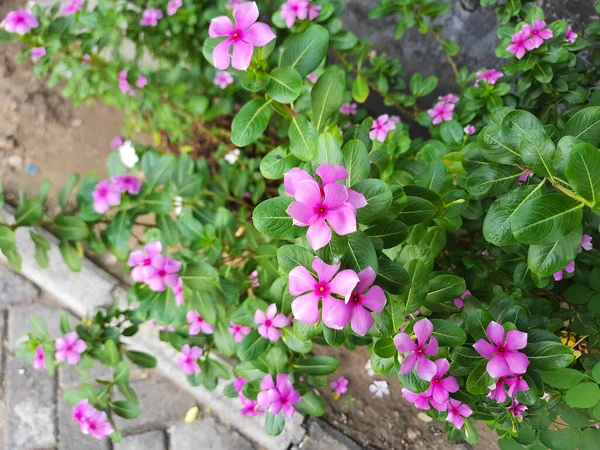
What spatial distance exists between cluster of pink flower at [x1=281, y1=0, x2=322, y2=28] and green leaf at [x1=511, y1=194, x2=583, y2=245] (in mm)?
1086

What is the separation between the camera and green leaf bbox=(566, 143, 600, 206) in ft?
2.55

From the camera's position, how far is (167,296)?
5.00 ft

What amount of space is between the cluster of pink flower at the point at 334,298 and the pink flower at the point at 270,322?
19.5 inches

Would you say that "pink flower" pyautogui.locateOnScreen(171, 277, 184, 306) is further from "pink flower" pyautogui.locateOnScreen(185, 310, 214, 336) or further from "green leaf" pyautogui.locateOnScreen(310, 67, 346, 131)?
"green leaf" pyautogui.locateOnScreen(310, 67, 346, 131)

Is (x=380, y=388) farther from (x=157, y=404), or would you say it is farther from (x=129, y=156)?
(x=129, y=156)

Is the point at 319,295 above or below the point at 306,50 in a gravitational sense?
below

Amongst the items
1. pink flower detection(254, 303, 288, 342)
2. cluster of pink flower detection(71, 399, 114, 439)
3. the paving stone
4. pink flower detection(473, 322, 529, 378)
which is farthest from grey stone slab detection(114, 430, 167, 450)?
pink flower detection(473, 322, 529, 378)

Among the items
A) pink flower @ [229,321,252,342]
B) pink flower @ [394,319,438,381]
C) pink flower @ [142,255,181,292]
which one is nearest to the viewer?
pink flower @ [394,319,438,381]

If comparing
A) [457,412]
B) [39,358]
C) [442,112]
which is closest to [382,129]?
[442,112]

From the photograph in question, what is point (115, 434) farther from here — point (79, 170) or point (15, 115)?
point (15, 115)

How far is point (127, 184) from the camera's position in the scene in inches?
66.1

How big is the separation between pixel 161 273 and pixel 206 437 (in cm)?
117

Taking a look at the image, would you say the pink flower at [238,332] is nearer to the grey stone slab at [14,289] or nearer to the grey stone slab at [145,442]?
the grey stone slab at [145,442]

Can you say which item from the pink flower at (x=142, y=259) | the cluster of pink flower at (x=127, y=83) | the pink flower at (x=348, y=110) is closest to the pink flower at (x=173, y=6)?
the cluster of pink flower at (x=127, y=83)
